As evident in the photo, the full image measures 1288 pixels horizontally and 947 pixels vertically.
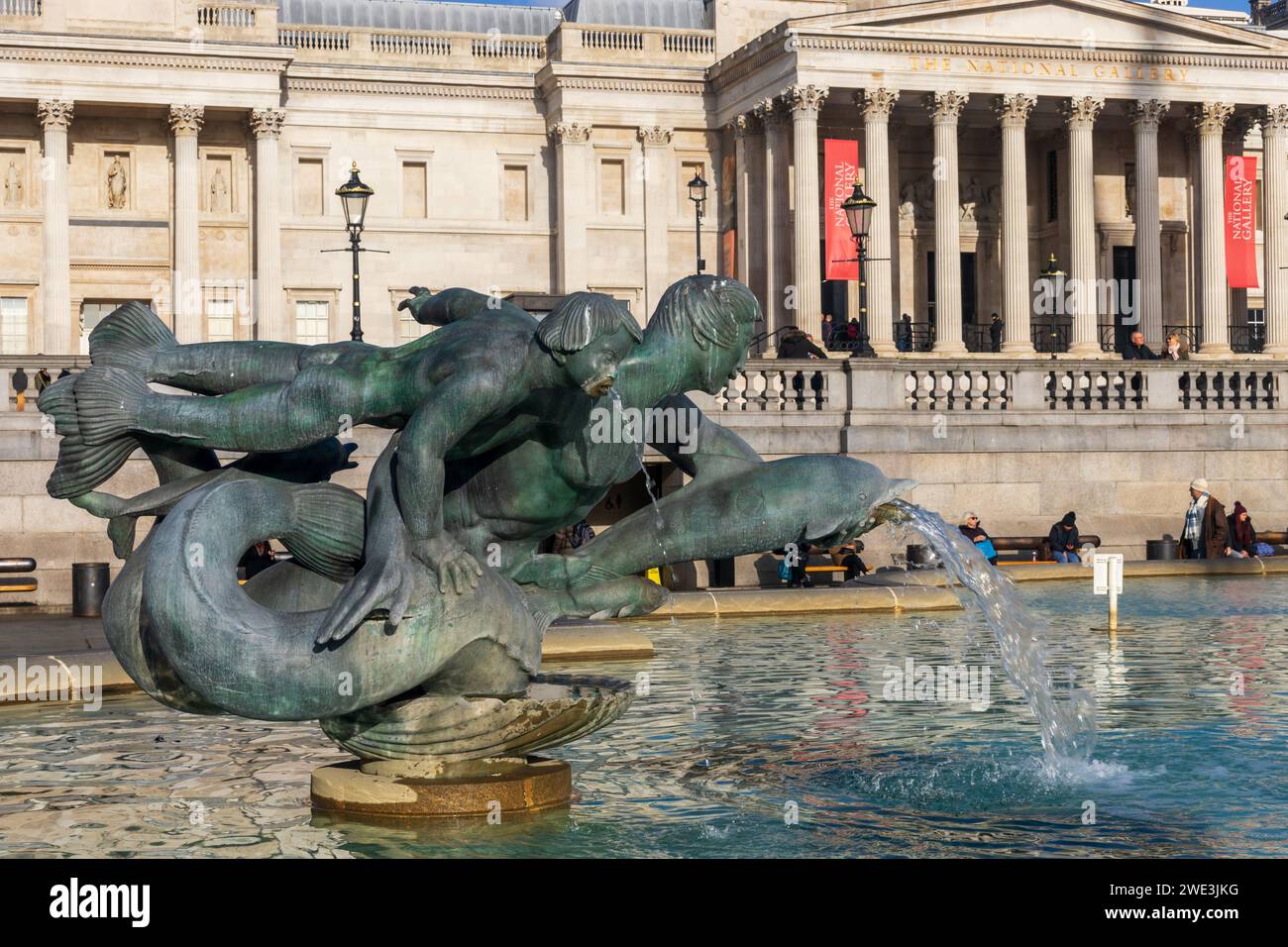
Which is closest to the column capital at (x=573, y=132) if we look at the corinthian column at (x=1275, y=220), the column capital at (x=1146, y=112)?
the column capital at (x=1146, y=112)

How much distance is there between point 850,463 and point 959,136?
197 ft

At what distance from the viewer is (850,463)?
7.82 m

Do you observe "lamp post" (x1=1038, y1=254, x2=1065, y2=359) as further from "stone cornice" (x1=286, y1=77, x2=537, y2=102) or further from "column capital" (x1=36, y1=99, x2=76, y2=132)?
"column capital" (x1=36, y1=99, x2=76, y2=132)

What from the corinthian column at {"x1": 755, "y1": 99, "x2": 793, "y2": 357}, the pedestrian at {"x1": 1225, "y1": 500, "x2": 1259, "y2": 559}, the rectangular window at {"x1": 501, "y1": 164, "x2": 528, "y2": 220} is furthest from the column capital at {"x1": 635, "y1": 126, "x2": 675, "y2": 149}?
the pedestrian at {"x1": 1225, "y1": 500, "x2": 1259, "y2": 559}

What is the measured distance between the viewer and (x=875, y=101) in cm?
5969

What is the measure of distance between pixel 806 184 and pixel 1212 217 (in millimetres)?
14107

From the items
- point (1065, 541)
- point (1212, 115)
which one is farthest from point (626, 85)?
point (1065, 541)

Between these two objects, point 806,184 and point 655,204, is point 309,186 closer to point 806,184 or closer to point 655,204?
point 655,204

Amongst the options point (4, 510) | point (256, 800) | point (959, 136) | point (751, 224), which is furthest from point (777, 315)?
point (256, 800)

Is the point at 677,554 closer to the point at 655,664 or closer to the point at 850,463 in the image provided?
the point at 850,463

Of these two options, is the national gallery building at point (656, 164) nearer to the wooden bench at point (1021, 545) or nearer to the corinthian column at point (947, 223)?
the corinthian column at point (947, 223)

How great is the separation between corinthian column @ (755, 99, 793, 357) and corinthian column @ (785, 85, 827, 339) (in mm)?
1337

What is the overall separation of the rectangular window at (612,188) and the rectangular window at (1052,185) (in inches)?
584
